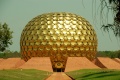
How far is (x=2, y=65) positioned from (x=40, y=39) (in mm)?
5176

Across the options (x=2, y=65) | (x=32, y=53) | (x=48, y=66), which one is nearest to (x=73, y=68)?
(x=48, y=66)

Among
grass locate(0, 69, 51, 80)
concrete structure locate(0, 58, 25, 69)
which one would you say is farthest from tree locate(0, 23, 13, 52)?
grass locate(0, 69, 51, 80)

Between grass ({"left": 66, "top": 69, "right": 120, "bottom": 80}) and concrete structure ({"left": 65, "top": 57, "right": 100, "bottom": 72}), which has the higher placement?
grass ({"left": 66, "top": 69, "right": 120, "bottom": 80})

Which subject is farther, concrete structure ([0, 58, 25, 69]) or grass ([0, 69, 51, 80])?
concrete structure ([0, 58, 25, 69])

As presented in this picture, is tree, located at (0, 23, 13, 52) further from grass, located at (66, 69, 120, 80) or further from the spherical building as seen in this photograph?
grass, located at (66, 69, 120, 80)

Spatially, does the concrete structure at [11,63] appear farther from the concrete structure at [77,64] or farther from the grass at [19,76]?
the grass at [19,76]

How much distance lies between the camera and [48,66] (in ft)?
93.7

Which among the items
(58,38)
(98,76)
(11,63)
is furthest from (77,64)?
(98,76)

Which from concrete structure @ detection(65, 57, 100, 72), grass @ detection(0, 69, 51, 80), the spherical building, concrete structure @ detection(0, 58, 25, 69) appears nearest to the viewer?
grass @ detection(0, 69, 51, 80)

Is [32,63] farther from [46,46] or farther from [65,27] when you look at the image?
[65,27]

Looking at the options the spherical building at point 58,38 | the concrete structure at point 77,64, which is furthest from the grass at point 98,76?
the spherical building at point 58,38

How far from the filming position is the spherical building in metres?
31.9

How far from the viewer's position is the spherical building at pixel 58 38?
3189 centimetres

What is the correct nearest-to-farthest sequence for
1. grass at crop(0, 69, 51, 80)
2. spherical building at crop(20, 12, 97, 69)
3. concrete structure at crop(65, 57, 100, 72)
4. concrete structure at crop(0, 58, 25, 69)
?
grass at crop(0, 69, 51, 80)
concrete structure at crop(65, 57, 100, 72)
spherical building at crop(20, 12, 97, 69)
concrete structure at crop(0, 58, 25, 69)
